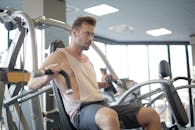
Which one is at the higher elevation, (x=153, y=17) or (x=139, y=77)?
(x=153, y=17)

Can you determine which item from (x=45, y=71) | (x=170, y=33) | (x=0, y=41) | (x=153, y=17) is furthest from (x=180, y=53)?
(x=45, y=71)

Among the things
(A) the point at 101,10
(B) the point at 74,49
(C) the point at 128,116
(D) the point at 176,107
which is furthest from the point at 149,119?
(A) the point at 101,10

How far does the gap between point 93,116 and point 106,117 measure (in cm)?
10

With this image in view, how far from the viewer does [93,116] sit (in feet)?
5.42

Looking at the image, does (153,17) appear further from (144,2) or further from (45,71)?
(45,71)

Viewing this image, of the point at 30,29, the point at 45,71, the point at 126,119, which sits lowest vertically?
the point at 126,119

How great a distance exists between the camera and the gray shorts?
1675 mm

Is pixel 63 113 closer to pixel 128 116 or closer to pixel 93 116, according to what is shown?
pixel 93 116

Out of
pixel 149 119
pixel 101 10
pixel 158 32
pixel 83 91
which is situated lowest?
pixel 149 119

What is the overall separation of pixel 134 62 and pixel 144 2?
132 inches

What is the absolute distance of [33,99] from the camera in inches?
100

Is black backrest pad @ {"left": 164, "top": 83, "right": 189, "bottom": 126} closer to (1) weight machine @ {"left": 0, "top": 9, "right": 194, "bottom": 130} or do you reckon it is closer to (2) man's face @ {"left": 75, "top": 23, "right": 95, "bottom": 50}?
(1) weight machine @ {"left": 0, "top": 9, "right": 194, "bottom": 130}

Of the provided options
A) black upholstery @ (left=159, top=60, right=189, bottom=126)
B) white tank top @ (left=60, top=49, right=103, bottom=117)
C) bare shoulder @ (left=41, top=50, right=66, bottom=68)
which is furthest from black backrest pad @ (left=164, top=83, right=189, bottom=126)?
bare shoulder @ (left=41, top=50, right=66, bottom=68)

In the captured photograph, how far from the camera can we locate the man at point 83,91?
5.54ft
